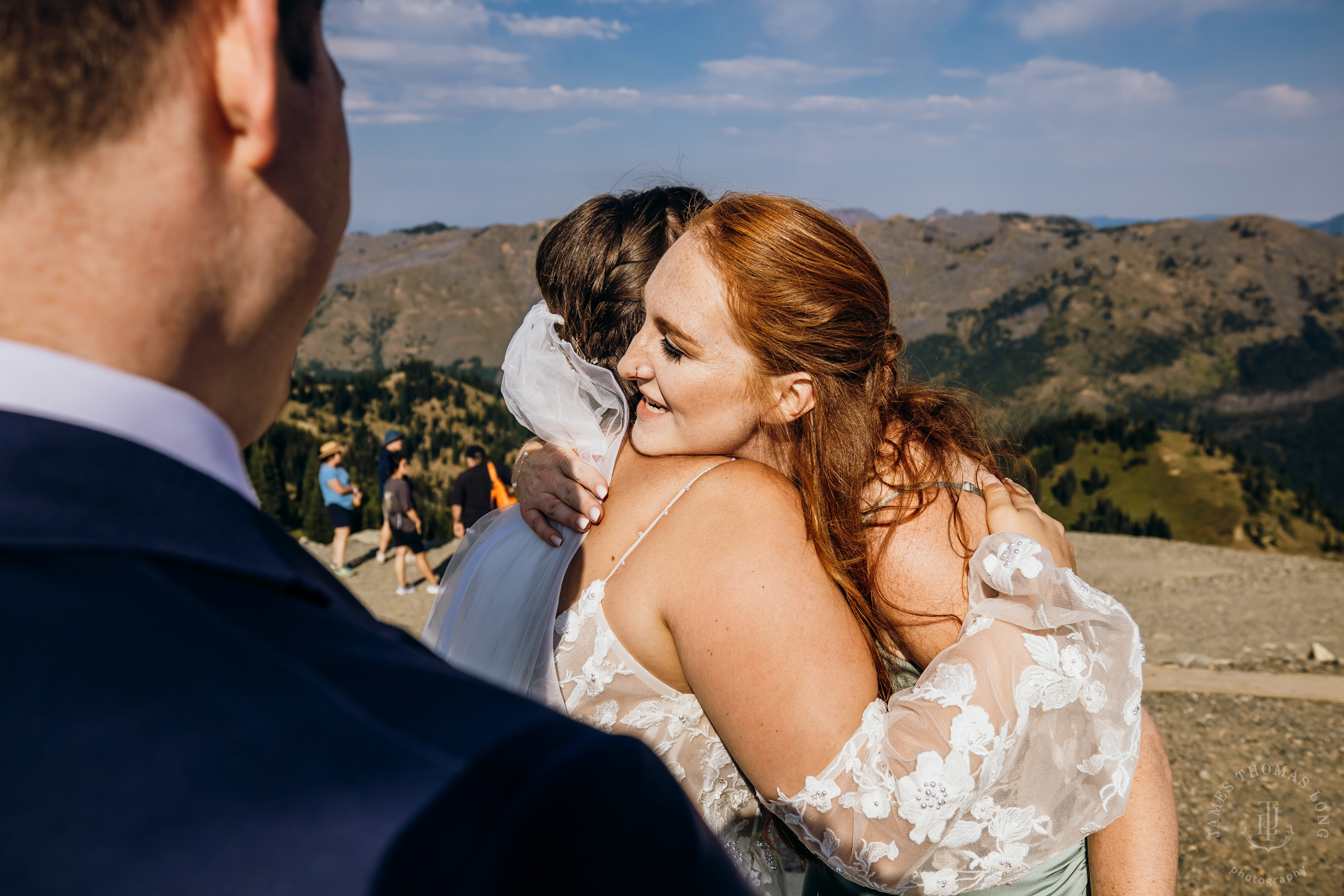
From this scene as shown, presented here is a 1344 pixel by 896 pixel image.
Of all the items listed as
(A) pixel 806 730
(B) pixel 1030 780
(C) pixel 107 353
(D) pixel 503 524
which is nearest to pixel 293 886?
(C) pixel 107 353

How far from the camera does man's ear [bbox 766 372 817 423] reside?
6.83 ft

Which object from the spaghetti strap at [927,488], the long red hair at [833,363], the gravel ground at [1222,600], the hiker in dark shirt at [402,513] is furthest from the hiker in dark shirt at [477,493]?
the gravel ground at [1222,600]

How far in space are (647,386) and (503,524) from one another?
2.34 ft

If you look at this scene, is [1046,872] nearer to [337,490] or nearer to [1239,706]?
[1239,706]

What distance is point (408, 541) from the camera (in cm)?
1127

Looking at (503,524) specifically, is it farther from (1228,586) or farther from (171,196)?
(1228,586)

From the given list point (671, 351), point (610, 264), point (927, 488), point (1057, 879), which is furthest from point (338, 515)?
point (1057, 879)

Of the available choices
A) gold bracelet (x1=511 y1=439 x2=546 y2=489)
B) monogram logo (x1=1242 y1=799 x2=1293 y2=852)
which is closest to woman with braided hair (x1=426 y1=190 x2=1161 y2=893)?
gold bracelet (x1=511 y1=439 x2=546 y2=489)

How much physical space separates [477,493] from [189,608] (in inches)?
370

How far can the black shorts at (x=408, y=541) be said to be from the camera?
11.2m

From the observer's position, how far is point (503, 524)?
248 cm

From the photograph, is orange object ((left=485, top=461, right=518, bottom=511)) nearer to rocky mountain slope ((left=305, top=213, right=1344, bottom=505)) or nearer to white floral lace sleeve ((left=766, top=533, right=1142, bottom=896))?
white floral lace sleeve ((left=766, top=533, right=1142, bottom=896))

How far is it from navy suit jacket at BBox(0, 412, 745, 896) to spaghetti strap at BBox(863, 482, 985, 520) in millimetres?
1489

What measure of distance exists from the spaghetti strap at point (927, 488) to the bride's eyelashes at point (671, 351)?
0.65 meters
